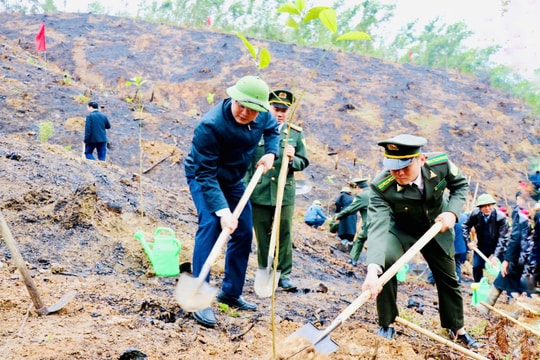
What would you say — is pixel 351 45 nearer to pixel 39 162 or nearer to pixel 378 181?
pixel 39 162

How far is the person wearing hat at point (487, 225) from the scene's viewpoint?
648 centimetres

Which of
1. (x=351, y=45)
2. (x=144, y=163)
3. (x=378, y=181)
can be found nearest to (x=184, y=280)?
(x=378, y=181)

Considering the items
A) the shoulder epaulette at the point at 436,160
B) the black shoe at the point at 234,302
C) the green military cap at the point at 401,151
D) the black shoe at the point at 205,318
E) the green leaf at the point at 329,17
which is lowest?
the black shoe at the point at 234,302

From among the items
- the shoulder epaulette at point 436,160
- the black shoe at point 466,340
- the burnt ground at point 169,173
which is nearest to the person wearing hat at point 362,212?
the burnt ground at point 169,173

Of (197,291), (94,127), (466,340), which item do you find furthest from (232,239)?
(94,127)

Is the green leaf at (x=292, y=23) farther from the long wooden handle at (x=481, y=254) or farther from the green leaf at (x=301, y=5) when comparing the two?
the long wooden handle at (x=481, y=254)

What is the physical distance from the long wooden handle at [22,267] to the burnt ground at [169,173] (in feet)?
0.27

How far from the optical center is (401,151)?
3.14m

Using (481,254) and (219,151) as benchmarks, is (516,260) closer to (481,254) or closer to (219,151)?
(481,254)

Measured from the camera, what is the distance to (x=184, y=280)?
115 inches

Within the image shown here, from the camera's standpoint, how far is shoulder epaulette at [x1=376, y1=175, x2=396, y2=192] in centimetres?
344

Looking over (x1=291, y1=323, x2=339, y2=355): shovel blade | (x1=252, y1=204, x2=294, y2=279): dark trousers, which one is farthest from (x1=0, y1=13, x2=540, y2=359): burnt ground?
(x1=252, y1=204, x2=294, y2=279): dark trousers

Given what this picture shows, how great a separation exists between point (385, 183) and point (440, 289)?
→ 1011 mm

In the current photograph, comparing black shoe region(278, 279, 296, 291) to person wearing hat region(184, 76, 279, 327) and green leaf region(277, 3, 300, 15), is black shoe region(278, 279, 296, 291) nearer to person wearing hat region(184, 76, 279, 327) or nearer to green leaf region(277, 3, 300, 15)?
person wearing hat region(184, 76, 279, 327)
